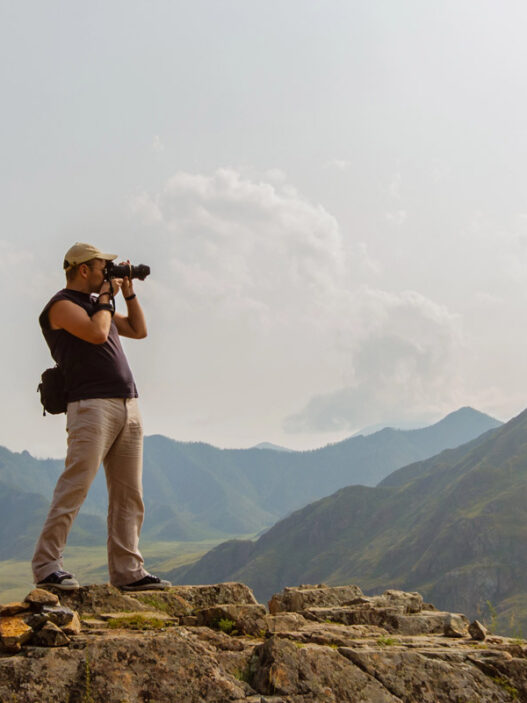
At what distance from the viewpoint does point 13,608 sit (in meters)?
6.97

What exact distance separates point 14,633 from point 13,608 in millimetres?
614

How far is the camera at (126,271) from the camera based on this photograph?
944 centimetres

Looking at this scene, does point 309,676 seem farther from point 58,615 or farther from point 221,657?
point 58,615

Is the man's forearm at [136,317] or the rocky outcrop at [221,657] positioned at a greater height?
the man's forearm at [136,317]

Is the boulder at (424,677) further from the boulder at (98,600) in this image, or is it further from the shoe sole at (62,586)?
the shoe sole at (62,586)

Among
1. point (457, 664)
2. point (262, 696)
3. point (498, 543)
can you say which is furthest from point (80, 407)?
point (498, 543)

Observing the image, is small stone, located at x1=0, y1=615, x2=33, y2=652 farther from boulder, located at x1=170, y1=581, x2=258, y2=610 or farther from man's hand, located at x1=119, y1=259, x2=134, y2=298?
man's hand, located at x1=119, y1=259, x2=134, y2=298

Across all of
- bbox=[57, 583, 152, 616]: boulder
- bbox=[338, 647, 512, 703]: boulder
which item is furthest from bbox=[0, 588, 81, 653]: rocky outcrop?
bbox=[338, 647, 512, 703]: boulder

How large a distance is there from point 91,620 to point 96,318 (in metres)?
3.55

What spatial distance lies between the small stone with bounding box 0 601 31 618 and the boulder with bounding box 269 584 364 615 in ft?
13.1

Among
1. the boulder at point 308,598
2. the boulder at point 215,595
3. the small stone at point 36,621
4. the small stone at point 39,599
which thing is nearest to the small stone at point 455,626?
the boulder at point 308,598

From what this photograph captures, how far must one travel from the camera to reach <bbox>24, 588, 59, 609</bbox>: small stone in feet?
23.5

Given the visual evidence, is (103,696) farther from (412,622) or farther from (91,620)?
(412,622)

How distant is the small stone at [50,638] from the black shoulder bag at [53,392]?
3318 mm
